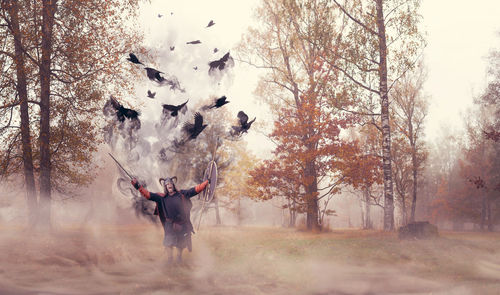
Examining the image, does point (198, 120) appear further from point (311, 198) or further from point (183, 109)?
point (311, 198)

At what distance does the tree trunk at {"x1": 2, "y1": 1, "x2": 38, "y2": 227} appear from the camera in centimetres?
1647

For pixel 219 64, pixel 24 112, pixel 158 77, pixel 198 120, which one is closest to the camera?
pixel 198 120

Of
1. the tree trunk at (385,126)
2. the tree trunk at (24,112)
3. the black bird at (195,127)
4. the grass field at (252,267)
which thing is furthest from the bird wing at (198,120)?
the tree trunk at (385,126)

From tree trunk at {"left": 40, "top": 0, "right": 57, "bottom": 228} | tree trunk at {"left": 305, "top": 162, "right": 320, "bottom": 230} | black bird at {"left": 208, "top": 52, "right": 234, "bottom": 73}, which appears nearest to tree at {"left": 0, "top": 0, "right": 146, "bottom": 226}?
tree trunk at {"left": 40, "top": 0, "right": 57, "bottom": 228}

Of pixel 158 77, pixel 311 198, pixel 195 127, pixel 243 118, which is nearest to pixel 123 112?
pixel 158 77

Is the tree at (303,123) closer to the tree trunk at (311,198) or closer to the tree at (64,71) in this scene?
the tree trunk at (311,198)

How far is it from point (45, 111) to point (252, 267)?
11.2 meters

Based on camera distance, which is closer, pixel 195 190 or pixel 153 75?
pixel 195 190

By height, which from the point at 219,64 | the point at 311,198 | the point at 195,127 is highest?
the point at 219,64

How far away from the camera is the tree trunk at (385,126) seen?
18.4 m

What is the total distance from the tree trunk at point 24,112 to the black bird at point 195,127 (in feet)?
24.0

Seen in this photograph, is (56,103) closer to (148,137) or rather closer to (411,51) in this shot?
(148,137)

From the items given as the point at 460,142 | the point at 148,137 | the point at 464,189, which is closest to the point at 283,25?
the point at 148,137

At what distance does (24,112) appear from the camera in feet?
56.0
